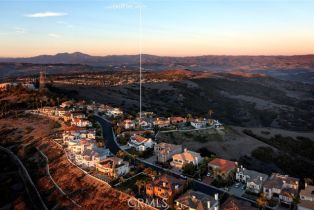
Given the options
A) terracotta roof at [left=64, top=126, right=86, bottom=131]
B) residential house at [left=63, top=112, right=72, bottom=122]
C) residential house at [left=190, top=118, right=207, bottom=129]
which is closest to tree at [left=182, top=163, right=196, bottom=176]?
residential house at [left=190, top=118, right=207, bottom=129]

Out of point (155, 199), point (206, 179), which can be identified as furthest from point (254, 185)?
point (155, 199)

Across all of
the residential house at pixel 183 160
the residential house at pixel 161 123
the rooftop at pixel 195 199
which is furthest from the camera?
the residential house at pixel 161 123

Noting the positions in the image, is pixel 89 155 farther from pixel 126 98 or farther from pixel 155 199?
pixel 126 98

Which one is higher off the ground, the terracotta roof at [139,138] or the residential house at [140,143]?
the terracotta roof at [139,138]

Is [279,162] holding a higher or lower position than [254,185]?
lower

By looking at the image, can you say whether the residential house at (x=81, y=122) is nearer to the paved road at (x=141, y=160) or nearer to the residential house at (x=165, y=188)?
the paved road at (x=141, y=160)

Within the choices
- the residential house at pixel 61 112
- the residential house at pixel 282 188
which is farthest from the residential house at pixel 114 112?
the residential house at pixel 282 188

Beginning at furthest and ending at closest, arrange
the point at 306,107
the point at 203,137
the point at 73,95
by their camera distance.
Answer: the point at 306,107 < the point at 73,95 < the point at 203,137

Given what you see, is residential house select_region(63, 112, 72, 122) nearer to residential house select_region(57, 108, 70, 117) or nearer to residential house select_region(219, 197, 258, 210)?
residential house select_region(57, 108, 70, 117)
